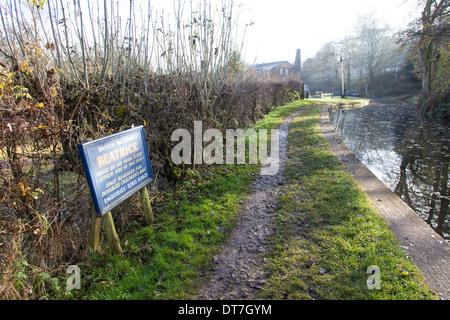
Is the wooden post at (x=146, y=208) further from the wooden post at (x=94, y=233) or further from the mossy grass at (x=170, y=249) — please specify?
the wooden post at (x=94, y=233)

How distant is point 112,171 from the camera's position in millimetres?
3121

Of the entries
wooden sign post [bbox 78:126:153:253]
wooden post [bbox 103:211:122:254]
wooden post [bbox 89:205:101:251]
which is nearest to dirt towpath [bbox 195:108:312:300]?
wooden post [bbox 103:211:122:254]

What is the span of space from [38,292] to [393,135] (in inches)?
553

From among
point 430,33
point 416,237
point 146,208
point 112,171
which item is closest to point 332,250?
point 416,237

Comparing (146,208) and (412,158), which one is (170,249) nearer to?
(146,208)

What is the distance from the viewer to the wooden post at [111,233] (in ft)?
10.4

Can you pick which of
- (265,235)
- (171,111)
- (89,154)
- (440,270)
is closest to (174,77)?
(171,111)

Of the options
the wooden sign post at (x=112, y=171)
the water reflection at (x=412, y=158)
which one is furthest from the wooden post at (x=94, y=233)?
the water reflection at (x=412, y=158)

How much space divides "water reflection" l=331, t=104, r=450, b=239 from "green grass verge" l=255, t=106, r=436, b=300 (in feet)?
5.08

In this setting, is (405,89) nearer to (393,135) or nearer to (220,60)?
(393,135)

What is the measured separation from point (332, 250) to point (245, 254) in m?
1.14

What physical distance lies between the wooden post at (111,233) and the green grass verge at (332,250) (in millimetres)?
1847

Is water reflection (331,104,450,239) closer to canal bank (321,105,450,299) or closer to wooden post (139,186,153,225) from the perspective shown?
canal bank (321,105,450,299)

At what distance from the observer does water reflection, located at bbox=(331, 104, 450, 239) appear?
17.9 ft
